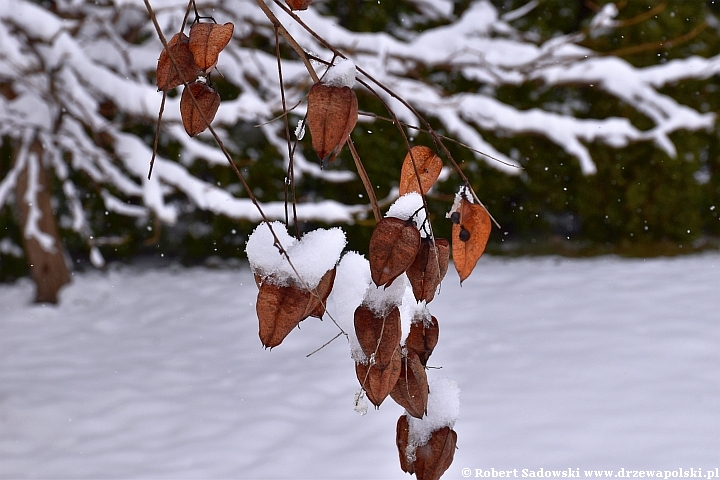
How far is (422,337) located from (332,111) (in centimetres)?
19

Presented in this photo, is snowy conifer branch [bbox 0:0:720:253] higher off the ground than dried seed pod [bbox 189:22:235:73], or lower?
higher

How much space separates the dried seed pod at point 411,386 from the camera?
550 millimetres

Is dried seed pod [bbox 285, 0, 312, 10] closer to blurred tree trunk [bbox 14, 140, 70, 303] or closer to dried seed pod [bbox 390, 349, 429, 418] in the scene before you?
dried seed pod [bbox 390, 349, 429, 418]

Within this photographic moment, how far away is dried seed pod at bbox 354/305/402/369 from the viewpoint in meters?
0.51

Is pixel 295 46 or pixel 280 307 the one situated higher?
pixel 295 46

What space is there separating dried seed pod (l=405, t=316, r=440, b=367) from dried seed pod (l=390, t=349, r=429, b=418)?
0.02 metres

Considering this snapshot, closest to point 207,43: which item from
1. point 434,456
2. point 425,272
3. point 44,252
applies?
point 425,272

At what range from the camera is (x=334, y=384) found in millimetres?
2859

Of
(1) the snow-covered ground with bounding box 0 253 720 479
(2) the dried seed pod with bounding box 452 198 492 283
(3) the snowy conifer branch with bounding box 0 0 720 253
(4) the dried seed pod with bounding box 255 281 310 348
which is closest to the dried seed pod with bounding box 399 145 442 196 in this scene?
(2) the dried seed pod with bounding box 452 198 492 283

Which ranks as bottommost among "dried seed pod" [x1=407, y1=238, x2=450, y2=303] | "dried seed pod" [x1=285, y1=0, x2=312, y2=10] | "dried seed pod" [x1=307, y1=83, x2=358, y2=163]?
"dried seed pod" [x1=407, y1=238, x2=450, y2=303]

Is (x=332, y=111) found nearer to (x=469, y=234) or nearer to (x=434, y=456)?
(x=469, y=234)

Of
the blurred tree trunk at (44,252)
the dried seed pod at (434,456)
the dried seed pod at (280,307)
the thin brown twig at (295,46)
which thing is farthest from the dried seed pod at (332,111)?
the blurred tree trunk at (44,252)

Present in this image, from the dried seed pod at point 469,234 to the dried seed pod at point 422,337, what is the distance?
5 centimetres

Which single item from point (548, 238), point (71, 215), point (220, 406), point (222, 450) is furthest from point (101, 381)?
point (548, 238)
